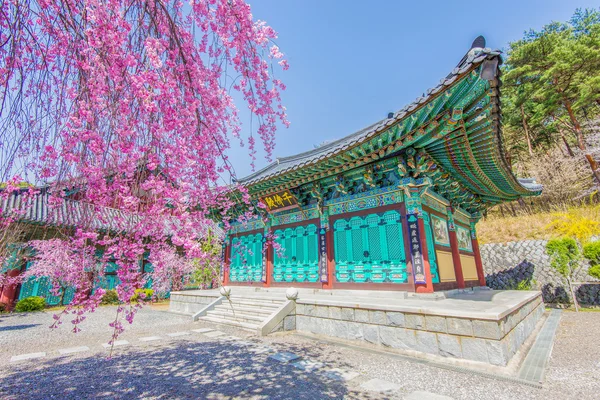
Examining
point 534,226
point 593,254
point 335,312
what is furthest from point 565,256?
point 335,312

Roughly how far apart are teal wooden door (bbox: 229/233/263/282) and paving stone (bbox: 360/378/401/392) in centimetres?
700

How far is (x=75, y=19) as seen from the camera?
2.24m

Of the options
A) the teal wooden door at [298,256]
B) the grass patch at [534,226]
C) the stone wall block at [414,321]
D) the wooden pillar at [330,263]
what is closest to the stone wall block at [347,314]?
the stone wall block at [414,321]

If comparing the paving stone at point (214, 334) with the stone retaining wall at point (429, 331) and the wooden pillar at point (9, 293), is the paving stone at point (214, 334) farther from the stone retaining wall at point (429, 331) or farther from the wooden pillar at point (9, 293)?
the wooden pillar at point (9, 293)

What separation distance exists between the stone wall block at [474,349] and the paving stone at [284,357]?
2.60 m

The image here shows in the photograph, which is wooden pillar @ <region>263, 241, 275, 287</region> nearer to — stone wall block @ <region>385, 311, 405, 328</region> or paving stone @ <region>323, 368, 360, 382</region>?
stone wall block @ <region>385, 311, 405, 328</region>

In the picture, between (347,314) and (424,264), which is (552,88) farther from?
(347,314)

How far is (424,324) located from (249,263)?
24.2 ft

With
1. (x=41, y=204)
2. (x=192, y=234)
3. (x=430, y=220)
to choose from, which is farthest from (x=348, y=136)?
(x=41, y=204)

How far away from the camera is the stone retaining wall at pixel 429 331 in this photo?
12.9 ft

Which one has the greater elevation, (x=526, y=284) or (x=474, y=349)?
(x=526, y=284)

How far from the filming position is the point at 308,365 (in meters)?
4.31

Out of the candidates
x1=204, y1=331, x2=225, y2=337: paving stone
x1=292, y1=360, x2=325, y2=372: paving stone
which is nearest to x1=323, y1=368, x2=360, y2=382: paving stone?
x1=292, y1=360, x2=325, y2=372: paving stone

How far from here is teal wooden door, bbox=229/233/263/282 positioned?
1042 cm
